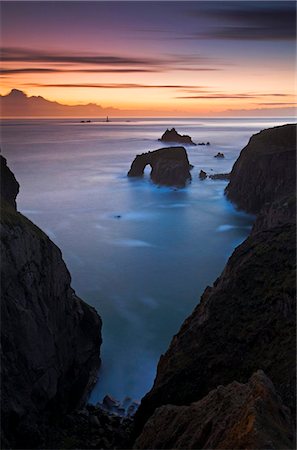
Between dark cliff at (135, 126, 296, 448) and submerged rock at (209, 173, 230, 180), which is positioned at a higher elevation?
submerged rock at (209, 173, 230, 180)

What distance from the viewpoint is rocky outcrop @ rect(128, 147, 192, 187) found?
93.7m

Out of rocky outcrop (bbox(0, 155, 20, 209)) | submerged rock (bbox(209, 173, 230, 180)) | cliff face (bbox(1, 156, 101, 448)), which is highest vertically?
submerged rock (bbox(209, 173, 230, 180))

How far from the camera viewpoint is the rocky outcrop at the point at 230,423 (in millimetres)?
9672

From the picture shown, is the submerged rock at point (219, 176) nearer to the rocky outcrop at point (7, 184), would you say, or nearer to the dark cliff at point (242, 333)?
the rocky outcrop at point (7, 184)

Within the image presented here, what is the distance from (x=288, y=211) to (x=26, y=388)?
26608 mm

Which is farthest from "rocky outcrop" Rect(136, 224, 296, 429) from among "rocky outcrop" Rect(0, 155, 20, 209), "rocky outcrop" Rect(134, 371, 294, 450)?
"rocky outcrop" Rect(0, 155, 20, 209)

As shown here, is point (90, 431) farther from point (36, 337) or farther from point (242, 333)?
point (242, 333)

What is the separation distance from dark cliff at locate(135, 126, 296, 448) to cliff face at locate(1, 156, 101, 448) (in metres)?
4.68

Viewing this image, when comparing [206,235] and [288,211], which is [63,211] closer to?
[206,235]

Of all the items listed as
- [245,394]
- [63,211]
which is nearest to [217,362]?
[245,394]

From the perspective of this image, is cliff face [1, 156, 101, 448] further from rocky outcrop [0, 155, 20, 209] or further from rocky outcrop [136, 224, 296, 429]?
rocky outcrop [0, 155, 20, 209]

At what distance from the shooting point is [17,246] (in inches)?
774

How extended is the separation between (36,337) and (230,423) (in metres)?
11.2

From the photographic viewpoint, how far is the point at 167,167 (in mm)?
96188
